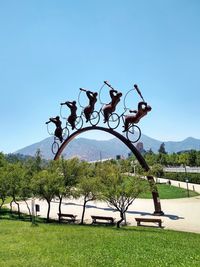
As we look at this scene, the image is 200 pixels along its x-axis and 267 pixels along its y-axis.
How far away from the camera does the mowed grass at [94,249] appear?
51.0ft

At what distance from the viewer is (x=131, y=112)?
33.9m

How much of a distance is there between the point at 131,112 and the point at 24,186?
12.1 metres

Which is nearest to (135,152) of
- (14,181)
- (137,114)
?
(137,114)

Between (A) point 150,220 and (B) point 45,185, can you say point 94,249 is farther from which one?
(B) point 45,185

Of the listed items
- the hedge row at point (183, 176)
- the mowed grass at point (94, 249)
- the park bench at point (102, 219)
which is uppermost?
the hedge row at point (183, 176)

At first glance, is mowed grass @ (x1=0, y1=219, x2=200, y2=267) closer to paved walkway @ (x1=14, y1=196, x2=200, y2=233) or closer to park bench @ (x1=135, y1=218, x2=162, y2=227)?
park bench @ (x1=135, y1=218, x2=162, y2=227)

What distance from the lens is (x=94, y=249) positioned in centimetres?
1822

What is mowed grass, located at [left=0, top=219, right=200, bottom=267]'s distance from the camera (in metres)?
15.5

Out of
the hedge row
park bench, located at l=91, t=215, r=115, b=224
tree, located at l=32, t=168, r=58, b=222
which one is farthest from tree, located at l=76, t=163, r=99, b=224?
the hedge row

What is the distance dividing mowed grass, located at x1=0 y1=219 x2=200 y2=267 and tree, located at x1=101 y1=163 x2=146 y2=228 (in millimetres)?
3132

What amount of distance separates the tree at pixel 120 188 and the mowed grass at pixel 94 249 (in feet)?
10.3

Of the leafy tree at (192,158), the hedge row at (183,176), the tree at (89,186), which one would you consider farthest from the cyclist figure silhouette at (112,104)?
the leafy tree at (192,158)

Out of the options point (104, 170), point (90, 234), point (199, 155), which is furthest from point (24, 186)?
point (199, 155)

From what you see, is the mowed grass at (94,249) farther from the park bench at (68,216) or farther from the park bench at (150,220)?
the park bench at (68,216)
